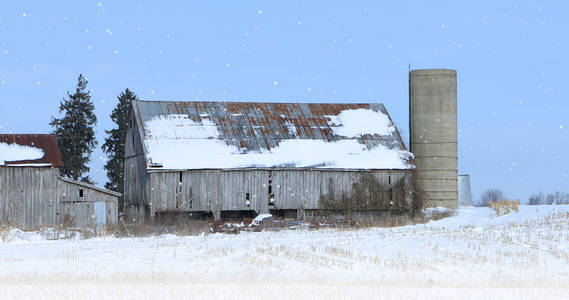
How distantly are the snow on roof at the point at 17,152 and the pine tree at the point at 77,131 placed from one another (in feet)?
40.1

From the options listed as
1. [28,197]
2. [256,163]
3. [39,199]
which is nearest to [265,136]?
[256,163]

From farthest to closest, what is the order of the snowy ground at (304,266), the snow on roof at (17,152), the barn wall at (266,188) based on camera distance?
1. the barn wall at (266,188)
2. the snow on roof at (17,152)
3. the snowy ground at (304,266)

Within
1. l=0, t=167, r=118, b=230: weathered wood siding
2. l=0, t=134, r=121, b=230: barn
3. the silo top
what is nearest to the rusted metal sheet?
the silo top

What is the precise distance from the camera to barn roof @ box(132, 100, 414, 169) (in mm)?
38688

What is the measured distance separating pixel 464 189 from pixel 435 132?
1520 centimetres

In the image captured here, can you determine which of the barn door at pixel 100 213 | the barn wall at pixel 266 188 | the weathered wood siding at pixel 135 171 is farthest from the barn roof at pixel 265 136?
the barn door at pixel 100 213

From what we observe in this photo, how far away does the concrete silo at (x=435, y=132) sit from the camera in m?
42.2

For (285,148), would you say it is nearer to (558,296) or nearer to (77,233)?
(77,233)

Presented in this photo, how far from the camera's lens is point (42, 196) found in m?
35.3

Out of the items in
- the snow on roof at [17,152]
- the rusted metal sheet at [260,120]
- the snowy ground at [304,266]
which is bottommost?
the snowy ground at [304,266]

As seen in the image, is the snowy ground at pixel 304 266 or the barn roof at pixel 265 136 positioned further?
the barn roof at pixel 265 136

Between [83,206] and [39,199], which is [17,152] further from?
[83,206]

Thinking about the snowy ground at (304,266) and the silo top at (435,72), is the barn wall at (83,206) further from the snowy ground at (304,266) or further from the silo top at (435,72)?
the silo top at (435,72)

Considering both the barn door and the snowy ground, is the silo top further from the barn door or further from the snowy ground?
the barn door
